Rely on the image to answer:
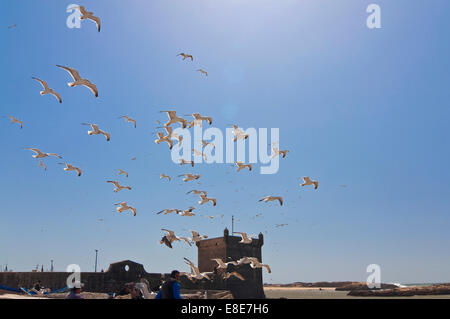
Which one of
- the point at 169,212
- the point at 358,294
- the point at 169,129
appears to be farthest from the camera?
the point at 358,294

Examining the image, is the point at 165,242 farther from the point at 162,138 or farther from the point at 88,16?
the point at 88,16

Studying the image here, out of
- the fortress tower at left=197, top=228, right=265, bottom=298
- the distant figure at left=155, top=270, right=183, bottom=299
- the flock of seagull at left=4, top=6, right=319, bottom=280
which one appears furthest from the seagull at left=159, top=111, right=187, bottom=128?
the fortress tower at left=197, top=228, right=265, bottom=298

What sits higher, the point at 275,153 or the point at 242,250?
the point at 275,153

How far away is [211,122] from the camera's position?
23750 millimetres

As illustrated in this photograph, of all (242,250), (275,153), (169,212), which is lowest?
(242,250)

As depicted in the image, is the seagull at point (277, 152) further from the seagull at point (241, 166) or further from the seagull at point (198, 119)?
the seagull at point (198, 119)

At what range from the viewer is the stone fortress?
33.2 metres

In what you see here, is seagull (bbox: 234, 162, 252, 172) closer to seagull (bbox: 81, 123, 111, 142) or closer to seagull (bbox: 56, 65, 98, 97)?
seagull (bbox: 81, 123, 111, 142)

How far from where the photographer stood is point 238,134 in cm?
2373
